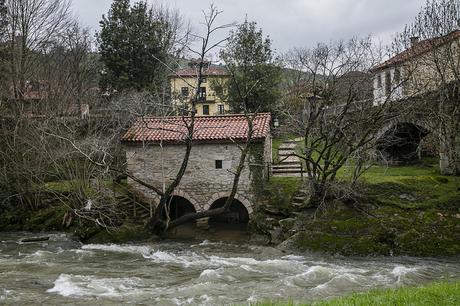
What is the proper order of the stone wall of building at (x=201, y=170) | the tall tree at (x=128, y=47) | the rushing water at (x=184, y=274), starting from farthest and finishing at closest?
the tall tree at (x=128, y=47) → the stone wall of building at (x=201, y=170) → the rushing water at (x=184, y=274)

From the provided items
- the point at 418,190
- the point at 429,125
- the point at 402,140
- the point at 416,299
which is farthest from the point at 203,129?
the point at 416,299

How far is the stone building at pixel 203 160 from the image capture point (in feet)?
76.7

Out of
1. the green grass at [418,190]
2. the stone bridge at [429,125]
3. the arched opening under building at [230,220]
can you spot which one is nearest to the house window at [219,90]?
the arched opening under building at [230,220]

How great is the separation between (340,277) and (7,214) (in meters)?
17.7

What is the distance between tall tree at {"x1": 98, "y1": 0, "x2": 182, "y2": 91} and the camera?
35.2m

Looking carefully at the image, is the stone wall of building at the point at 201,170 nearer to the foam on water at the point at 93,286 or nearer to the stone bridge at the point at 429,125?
the stone bridge at the point at 429,125

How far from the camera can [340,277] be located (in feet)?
50.1

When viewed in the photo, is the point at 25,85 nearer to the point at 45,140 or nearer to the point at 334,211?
the point at 45,140

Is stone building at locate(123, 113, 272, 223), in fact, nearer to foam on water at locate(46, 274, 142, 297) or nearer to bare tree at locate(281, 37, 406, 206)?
bare tree at locate(281, 37, 406, 206)

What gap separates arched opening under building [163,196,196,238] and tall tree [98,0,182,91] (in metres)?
11.7

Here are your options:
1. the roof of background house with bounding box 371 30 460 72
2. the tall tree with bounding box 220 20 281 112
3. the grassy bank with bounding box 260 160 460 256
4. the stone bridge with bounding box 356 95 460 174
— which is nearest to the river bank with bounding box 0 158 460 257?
the grassy bank with bounding box 260 160 460 256

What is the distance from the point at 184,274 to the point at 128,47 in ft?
75.5

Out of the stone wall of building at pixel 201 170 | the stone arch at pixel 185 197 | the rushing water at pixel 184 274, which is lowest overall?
the rushing water at pixel 184 274

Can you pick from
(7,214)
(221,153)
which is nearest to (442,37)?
(221,153)
